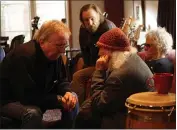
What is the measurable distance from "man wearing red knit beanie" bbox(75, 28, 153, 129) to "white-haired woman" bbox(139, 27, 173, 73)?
762 millimetres

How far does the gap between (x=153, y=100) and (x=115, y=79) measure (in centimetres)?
28

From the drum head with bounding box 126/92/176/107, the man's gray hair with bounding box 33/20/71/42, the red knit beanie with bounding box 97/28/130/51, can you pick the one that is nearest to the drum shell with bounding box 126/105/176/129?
the drum head with bounding box 126/92/176/107

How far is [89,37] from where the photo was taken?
3221 millimetres

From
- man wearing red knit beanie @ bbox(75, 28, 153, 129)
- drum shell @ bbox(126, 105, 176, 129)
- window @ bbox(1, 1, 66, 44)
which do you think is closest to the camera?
drum shell @ bbox(126, 105, 176, 129)

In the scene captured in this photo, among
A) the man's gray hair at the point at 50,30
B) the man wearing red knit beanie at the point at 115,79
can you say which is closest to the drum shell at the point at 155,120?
the man wearing red knit beanie at the point at 115,79

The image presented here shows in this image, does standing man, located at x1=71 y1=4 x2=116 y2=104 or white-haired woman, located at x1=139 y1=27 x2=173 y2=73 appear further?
standing man, located at x1=71 y1=4 x2=116 y2=104

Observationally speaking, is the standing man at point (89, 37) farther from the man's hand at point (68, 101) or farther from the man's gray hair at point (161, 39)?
the man's hand at point (68, 101)

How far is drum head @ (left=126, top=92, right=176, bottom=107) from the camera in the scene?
1.69 metres

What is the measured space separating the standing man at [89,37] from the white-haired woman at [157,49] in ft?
1.28

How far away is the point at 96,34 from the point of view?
3133mm

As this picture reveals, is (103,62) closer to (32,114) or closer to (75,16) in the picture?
(32,114)

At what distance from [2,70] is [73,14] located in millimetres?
4866

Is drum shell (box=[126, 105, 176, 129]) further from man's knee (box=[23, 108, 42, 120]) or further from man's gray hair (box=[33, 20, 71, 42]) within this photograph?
man's gray hair (box=[33, 20, 71, 42])

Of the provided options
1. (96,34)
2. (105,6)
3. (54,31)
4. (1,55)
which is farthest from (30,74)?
(105,6)
